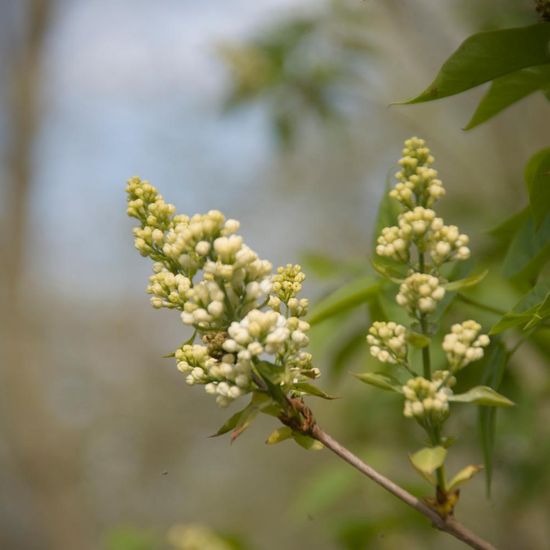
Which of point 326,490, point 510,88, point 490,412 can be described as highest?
point 510,88

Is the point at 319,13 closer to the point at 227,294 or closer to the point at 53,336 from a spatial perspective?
the point at 227,294

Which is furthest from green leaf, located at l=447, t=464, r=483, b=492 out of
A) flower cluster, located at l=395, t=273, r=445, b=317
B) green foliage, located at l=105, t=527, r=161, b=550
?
green foliage, located at l=105, t=527, r=161, b=550

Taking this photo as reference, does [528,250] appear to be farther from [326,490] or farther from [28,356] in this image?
[28,356]

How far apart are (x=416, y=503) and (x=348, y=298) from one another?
42 centimetres

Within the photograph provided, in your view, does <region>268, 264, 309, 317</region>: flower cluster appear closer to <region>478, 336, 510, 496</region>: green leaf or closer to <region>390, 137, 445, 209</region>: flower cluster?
<region>390, 137, 445, 209</region>: flower cluster

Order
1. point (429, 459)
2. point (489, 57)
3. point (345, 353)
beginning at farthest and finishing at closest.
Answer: point (345, 353)
point (489, 57)
point (429, 459)

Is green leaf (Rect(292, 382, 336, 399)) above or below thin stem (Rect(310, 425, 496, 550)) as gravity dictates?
above

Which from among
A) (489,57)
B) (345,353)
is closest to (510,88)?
(489,57)

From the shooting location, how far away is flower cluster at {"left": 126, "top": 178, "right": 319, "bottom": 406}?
61 centimetres

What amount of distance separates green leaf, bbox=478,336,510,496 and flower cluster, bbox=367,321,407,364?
0.71 ft

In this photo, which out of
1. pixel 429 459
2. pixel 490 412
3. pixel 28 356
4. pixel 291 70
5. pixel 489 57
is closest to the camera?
pixel 429 459

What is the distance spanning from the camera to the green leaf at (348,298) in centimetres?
97

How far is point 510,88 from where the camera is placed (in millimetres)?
801

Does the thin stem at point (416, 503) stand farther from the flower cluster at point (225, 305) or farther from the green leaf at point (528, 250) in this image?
the green leaf at point (528, 250)
